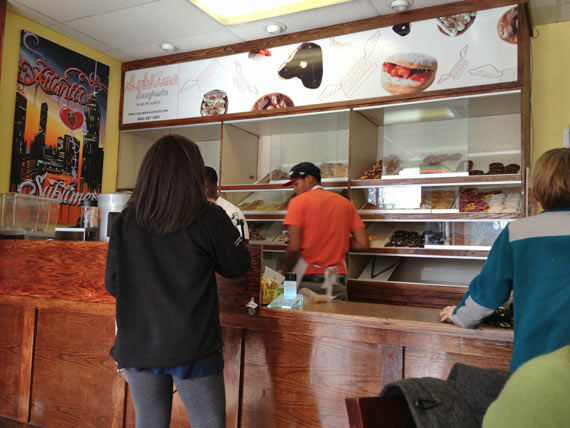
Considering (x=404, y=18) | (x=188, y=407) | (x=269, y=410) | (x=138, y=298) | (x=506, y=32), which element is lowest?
(x=269, y=410)

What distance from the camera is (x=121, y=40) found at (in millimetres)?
4688

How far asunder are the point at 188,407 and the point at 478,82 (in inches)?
122

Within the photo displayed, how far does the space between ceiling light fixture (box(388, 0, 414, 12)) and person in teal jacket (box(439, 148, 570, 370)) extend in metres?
2.58

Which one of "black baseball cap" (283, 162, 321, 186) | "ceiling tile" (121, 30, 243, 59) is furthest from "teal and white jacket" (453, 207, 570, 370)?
"ceiling tile" (121, 30, 243, 59)

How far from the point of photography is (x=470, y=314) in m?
1.76

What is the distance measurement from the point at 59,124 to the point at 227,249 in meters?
3.53

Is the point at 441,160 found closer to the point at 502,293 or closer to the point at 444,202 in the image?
the point at 444,202

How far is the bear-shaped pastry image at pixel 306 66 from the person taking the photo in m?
4.30

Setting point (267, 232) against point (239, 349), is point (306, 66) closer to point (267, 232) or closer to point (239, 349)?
point (267, 232)

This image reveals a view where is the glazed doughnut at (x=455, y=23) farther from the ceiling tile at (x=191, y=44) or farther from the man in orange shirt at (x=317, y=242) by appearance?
the ceiling tile at (x=191, y=44)

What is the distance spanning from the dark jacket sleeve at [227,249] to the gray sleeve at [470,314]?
823 millimetres

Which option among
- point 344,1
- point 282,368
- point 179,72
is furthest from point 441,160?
point 179,72

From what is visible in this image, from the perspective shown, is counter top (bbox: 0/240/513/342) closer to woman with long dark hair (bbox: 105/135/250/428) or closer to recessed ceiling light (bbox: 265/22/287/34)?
woman with long dark hair (bbox: 105/135/250/428)

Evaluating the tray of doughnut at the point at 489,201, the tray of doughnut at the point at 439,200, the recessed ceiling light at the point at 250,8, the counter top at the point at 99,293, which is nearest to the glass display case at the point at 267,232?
the tray of doughnut at the point at 439,200
